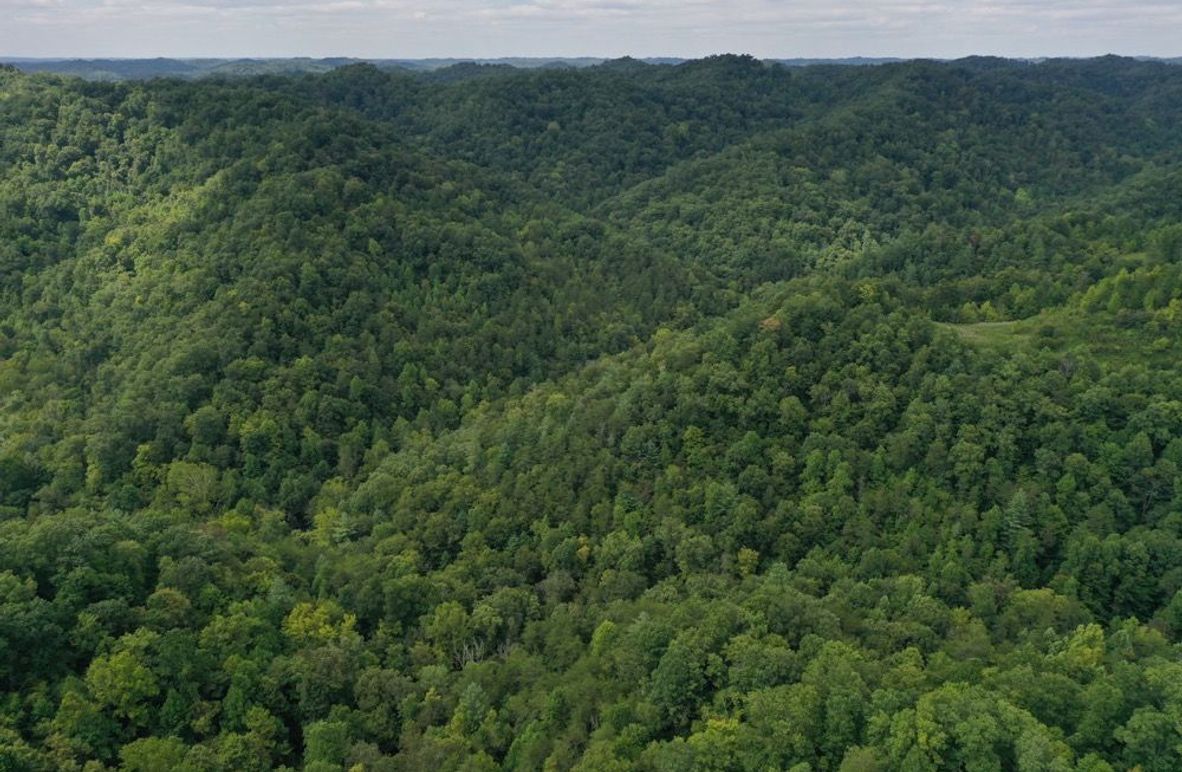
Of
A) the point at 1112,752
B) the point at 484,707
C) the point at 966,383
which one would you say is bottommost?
the point at 484,707

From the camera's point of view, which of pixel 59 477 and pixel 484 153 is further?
pixel 484 153

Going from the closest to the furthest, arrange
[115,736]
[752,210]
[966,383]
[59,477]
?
[115,736]
[966,383]
[59,477]
[752,210]

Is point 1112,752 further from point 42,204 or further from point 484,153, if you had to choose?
point 484,153

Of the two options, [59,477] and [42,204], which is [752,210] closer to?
[42,204]

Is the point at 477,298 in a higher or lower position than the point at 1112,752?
higher

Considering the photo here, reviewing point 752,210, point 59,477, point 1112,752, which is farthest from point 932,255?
point 59,477

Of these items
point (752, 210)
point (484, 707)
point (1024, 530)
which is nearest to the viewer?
point (484, 707)
